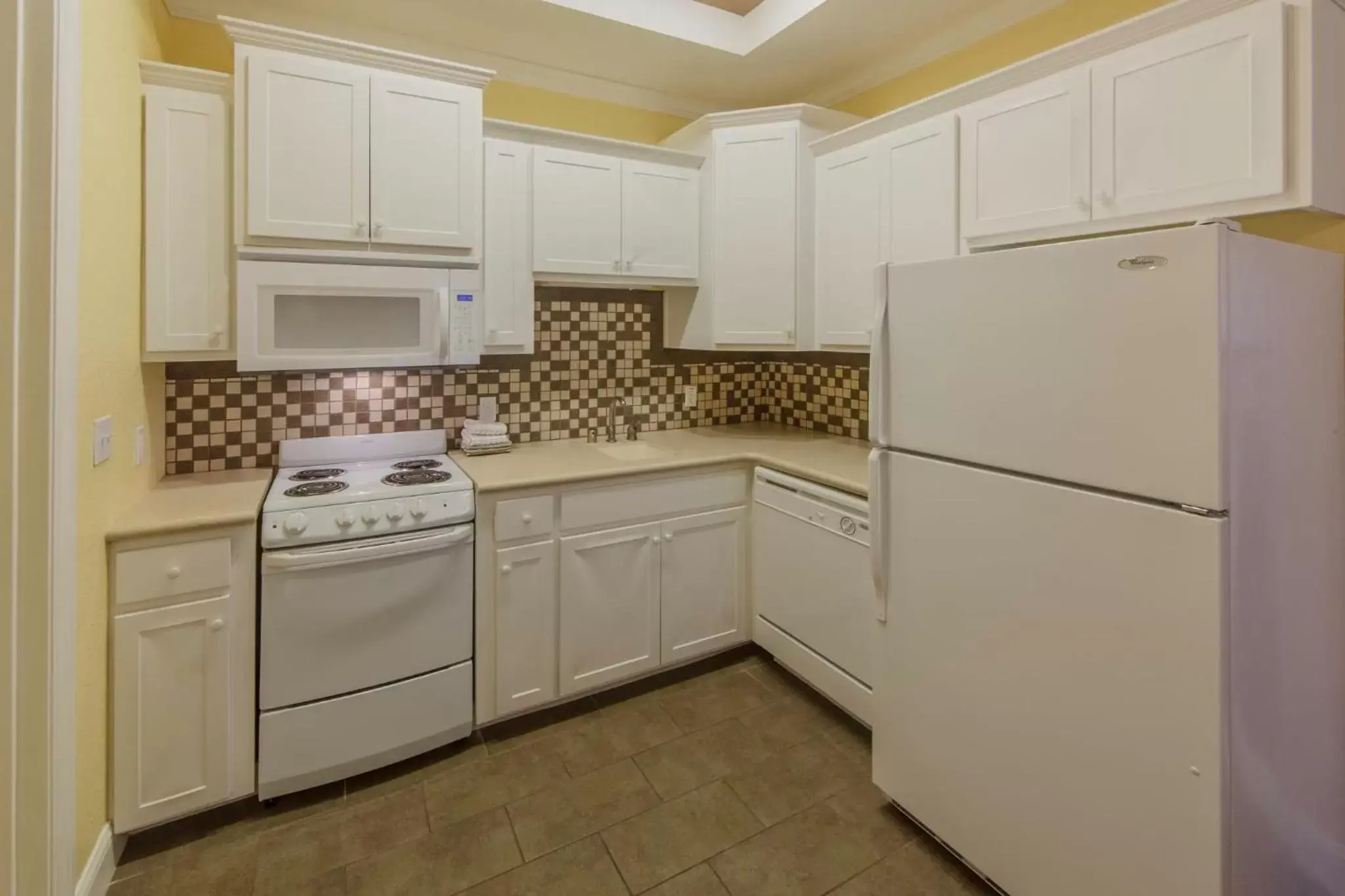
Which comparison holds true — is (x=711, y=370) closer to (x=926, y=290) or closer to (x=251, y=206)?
(x=926, y=290)

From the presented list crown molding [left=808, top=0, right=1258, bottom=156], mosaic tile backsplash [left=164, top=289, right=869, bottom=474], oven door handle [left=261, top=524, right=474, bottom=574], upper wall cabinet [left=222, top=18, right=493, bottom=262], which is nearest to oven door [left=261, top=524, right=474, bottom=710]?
oven door handle [left=261, top=524, right=474, bottom=574]

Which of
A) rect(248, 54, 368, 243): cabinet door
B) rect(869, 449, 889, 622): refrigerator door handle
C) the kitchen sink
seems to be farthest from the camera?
the kitchen sink

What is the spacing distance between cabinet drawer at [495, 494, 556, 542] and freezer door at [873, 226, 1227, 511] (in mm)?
1263

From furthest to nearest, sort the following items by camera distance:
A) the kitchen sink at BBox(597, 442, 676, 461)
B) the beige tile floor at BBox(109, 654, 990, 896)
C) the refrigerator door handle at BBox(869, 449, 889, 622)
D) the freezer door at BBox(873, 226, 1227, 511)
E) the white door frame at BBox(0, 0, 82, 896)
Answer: the kitchen sink at BBox(597, 442, 676, 461), the refrigerator door handle at BBox(869, 449, 889, 622), the beige tile floor at BBox(109, 654, 990, 896), the freezer door at BBox(873, 226, 1227, 511), the white door frame at BBox(0, 0, 82, 896)

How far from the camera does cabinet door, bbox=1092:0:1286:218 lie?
1568 millimetres

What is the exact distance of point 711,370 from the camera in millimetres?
3600

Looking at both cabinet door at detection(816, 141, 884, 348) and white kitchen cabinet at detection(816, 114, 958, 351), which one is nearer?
white kitchen cabinet at detection(816, 114, 958, 351)

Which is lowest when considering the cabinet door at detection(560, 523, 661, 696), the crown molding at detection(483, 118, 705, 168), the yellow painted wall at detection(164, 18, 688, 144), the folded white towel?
the cabinet door at detection(560, 523, 661, 696)

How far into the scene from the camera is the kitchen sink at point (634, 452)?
2.81m

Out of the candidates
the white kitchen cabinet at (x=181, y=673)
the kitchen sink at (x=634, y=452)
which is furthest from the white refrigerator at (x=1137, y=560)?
the white kitchen cabinet at (x=181, y=673)

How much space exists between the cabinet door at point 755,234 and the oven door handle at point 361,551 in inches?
58.0

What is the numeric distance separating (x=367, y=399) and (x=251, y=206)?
83 centimetres

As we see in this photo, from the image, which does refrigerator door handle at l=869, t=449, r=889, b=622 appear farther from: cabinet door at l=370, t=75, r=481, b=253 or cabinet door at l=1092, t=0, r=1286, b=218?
cabinet door at l=370, t=75, r=481, b=253

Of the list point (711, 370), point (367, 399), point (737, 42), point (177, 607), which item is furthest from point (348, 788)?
point (737, 42)
